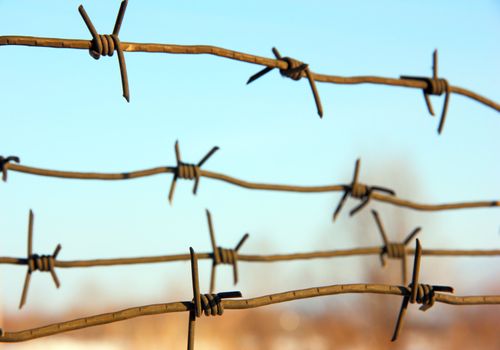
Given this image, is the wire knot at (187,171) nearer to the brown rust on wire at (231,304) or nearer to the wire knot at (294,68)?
the wire knot at (294,68)

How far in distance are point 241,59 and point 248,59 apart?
2 centimetres

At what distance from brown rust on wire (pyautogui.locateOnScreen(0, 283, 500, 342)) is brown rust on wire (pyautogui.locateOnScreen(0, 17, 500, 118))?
0.32 meters

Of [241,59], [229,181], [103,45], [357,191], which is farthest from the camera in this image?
[357,191]

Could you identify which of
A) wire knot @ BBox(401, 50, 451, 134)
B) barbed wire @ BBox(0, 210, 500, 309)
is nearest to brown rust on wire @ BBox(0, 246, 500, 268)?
barbed wire @ BBox(0, 210, 500, 309)

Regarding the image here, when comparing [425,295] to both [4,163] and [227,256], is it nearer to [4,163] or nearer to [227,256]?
[227,256]

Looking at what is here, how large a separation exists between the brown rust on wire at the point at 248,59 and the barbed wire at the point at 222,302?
32cm

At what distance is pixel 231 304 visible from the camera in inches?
44.9

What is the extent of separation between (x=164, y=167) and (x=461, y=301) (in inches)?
28.2

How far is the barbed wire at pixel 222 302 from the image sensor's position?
1042 millimetres

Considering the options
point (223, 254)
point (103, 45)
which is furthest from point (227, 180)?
point (103, 45)

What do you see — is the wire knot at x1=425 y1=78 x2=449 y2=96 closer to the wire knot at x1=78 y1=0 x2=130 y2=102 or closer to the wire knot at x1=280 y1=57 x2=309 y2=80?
the wire knot at x1=280 y1=57 x2=309 y2=80

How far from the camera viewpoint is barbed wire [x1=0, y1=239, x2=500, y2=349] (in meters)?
1.04

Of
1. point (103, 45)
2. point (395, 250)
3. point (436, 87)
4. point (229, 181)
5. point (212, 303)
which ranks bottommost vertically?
point (395, 250)

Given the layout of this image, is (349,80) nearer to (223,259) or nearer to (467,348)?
(223,259)
